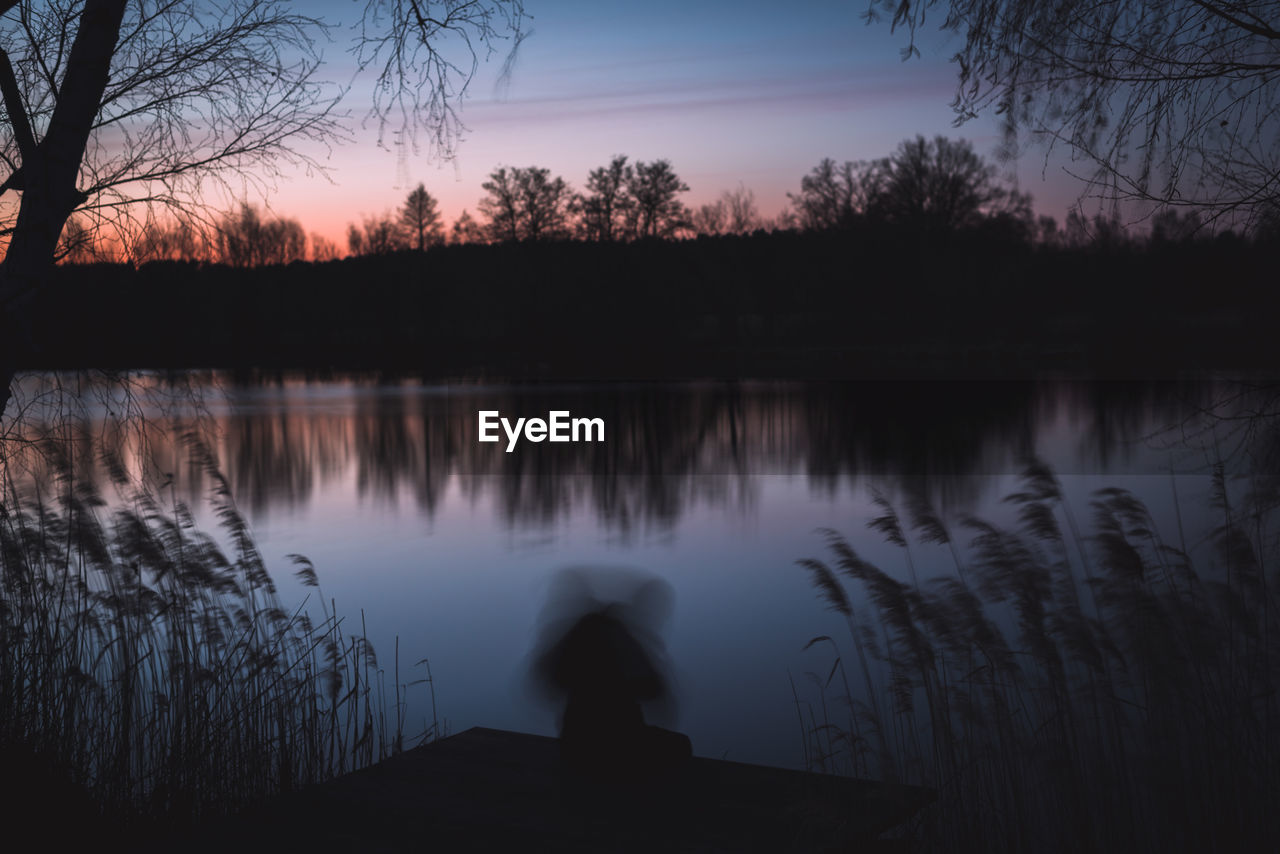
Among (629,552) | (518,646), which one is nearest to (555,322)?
(629,552)

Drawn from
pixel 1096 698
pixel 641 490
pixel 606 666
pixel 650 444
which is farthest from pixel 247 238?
pixel 650 444

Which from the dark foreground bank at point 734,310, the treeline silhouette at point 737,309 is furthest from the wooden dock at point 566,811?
the dark foreground bank at point 734,310

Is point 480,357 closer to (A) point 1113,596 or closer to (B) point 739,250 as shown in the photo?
(B) point 739,250

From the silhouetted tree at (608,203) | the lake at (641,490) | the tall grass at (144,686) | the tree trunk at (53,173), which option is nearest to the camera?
the tree trunk at (53,173)

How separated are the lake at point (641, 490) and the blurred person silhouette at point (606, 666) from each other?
0.12m

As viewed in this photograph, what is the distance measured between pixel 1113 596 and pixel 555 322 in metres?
47.2

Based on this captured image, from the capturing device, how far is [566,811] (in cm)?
377

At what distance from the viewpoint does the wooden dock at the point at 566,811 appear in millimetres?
3504

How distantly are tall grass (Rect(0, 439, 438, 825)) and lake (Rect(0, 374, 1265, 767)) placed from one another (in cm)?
49

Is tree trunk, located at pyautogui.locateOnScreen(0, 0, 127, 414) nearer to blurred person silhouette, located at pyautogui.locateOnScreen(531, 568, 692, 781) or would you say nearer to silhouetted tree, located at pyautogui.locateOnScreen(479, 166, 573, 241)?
blurred person silhouette, located at pyautogui.locateOnScreen(531, 568, 692, 781)

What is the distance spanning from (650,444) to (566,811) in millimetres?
21795

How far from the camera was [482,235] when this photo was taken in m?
44.9

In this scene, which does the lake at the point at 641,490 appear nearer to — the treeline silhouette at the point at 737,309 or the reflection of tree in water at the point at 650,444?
the reflection of tree in water at the point at 650,444

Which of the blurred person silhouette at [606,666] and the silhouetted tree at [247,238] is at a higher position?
the silhouetted tree at [247,238]
